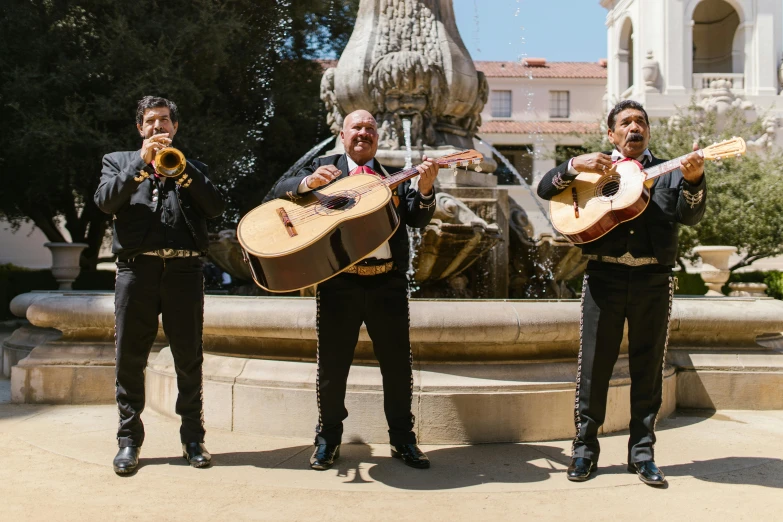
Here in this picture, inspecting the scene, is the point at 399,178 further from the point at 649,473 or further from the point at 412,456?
the point at 649,473

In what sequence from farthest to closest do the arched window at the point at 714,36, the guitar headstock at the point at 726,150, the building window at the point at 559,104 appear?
the building window at the point at 559,104, the arched window at the point at 714,36, the guitar headstock at the point at 726,150

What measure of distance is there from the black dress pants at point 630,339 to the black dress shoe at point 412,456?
2.48 feet

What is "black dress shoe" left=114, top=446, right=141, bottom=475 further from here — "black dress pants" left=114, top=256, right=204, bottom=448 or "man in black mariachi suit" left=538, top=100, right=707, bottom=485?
"man in black mariachi suit" left=538, top=100, right=707, bottom=485

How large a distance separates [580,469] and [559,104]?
41.4 m

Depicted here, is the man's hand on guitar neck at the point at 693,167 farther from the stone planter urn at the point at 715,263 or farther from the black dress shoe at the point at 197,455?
the stone planter urn at the point at 715,263

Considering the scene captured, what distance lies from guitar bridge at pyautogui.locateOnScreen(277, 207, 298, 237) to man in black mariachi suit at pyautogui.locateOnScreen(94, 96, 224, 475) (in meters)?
0.38

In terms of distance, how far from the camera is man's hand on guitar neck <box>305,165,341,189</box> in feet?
12.5

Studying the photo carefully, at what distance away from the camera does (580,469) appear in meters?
3.88

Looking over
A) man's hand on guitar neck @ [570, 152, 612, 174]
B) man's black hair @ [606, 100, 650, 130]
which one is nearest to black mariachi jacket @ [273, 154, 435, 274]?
man's hand on guitar neck @ [570, 152, 612, 174]

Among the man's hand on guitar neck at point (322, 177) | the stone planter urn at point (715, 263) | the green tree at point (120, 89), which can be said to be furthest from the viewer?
the green tree at point (120, 89)

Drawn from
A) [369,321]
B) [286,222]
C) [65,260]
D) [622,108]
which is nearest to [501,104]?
[65,260]

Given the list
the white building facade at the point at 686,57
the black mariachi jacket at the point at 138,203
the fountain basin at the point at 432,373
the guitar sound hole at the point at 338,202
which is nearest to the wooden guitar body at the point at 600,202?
the fountain basin at the point at 432,373

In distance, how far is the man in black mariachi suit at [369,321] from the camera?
4.06m

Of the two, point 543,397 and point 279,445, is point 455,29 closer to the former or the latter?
point 543,397
